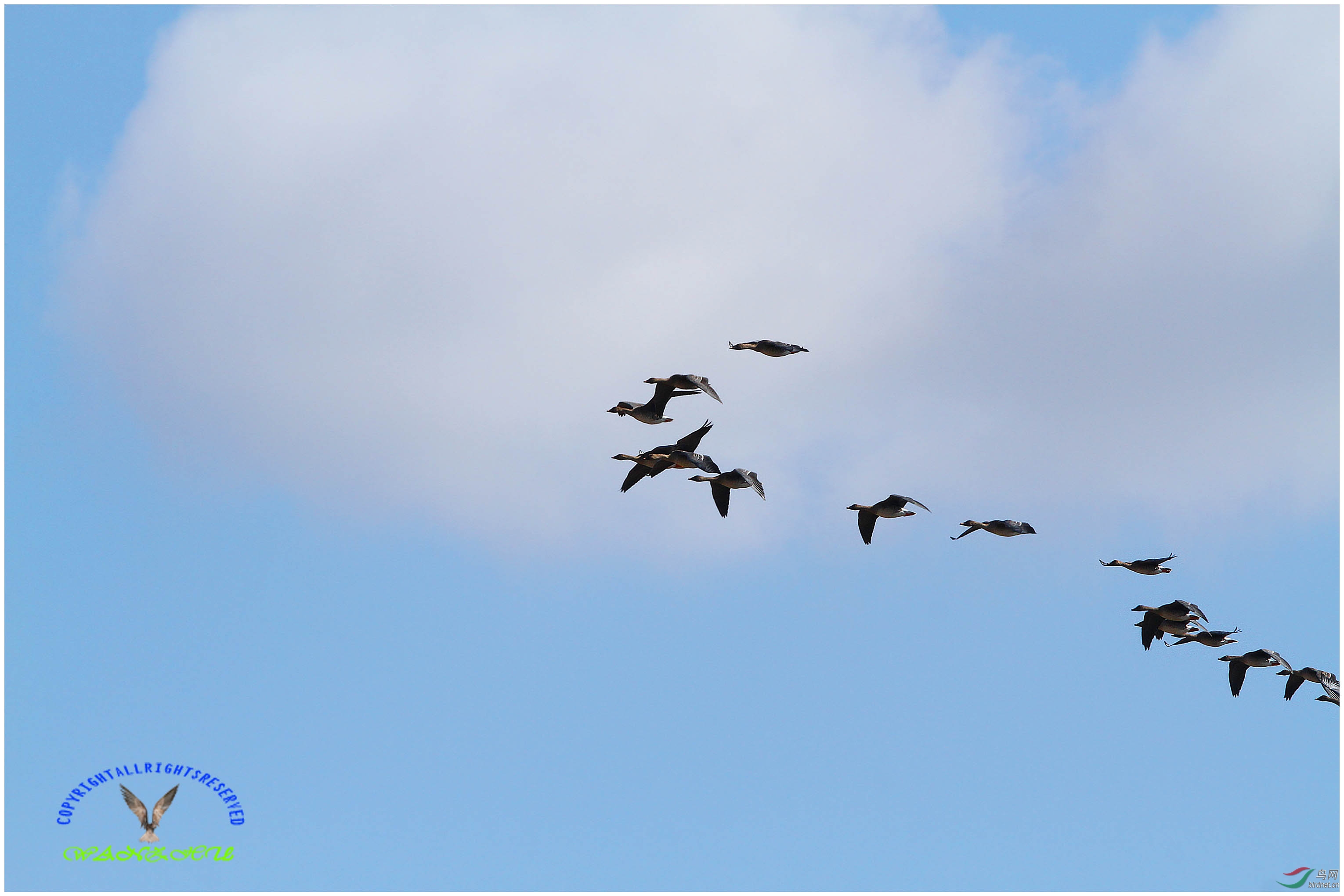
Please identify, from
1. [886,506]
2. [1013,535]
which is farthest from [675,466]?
[1013,535]

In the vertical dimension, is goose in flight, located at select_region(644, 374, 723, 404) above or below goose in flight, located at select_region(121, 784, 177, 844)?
above

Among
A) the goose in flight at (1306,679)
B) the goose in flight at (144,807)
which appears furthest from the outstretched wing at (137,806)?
the goose in flight at (1306,679)

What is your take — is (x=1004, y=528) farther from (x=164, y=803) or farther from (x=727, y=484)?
(x=164, y=803)

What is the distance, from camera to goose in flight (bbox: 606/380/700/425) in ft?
195

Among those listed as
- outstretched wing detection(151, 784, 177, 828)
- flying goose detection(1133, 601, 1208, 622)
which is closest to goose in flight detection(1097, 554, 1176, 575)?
flying goose detection(1133, 601, 1208, 622)

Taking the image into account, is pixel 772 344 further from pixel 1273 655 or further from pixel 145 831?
pixel 145 831

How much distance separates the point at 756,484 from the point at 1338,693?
77.8 feet

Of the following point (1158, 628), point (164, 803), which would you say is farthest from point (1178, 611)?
point (164, 803)

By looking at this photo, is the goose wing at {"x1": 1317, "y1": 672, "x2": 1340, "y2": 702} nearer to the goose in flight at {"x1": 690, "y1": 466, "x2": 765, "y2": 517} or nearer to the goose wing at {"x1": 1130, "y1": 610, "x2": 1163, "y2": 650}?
the goose wing at {"x1": 1130, "y1": 610, "x2": 1163, "y2": 650}

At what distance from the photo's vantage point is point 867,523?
2532 inches

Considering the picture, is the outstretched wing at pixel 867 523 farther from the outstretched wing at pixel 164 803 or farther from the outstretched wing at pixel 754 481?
the outstretched wing at pixel 164 803

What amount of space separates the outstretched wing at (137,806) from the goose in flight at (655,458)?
84.5 ft

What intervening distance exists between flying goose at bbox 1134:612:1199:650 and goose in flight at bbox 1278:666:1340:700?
3807 millimetres

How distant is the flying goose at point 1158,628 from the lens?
67.4 m
